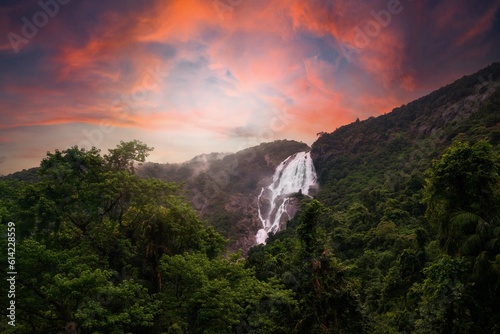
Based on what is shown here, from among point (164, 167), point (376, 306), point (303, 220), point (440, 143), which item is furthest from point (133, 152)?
point (164, 167)

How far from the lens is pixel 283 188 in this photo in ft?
380

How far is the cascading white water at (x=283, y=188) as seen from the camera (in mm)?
103625

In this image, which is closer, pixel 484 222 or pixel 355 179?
pixel 484 222

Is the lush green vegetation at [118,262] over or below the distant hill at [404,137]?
below

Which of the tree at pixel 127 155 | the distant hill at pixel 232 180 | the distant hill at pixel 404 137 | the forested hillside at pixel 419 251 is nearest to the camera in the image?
the forested hillside at pixel 419 251

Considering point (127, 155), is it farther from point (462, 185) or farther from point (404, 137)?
point (404, 137)

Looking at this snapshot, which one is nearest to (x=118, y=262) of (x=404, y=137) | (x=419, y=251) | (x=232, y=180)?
(x=419, y=251)

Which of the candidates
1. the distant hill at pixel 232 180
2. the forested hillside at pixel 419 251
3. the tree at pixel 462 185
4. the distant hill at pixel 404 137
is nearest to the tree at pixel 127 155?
the forested hillside at pixel 419 251

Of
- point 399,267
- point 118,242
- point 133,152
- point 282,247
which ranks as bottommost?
point 399,267

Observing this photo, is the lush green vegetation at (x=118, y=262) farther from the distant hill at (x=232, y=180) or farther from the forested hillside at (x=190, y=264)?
the distant hill at (x=232, y=180)

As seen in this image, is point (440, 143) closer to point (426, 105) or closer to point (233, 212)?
point (426, 105)

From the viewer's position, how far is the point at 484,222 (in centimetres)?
1129

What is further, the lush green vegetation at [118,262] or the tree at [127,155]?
the tree at [127,155]

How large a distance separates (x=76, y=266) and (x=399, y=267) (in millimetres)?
25341
